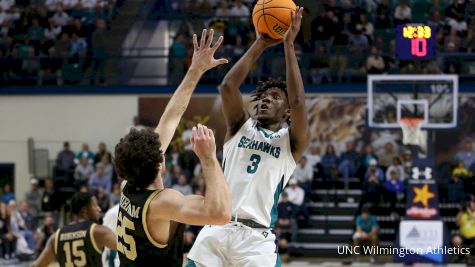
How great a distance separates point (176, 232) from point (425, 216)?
1289 cm

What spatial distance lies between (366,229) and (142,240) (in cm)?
1356

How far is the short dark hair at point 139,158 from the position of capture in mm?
4770

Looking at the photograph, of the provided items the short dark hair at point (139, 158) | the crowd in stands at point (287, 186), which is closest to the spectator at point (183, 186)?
the crowd in stands at point (287, 186)

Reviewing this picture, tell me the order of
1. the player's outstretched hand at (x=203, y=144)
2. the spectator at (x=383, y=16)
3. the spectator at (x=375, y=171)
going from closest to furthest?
the player's outstretched hand at (x=203, y=144) → the spectator at (x=375, y=171) → the spectator at (x=383, y=16)

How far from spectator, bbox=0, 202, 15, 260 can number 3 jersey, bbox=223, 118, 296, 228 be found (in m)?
13.2

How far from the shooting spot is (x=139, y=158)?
4766 mm

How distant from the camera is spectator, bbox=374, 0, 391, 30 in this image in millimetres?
21062

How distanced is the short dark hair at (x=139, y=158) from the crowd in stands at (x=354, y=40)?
1570 cm

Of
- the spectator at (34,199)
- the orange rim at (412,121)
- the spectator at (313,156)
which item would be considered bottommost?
the spectator at (34,199)

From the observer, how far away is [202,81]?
21.4 metres

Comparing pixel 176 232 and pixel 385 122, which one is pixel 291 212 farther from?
pixel 176 232

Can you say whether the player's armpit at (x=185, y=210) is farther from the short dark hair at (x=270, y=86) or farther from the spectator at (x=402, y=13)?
the spectator at (x=402, y=13)

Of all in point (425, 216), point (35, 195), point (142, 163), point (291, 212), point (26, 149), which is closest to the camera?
point (142, 163)

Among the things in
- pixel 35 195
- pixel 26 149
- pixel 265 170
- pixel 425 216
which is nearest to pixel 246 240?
pixel 265 170
